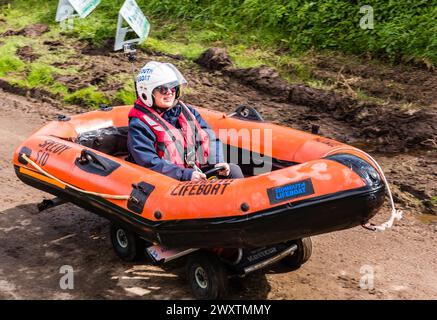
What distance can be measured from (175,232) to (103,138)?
189 centimetres

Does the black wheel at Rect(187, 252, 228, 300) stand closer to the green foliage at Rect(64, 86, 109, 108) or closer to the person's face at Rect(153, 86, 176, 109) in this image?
the person's face at Rect(153, 86, 176, 109)

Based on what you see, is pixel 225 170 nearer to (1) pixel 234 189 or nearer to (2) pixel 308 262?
(1) pixel 234 189

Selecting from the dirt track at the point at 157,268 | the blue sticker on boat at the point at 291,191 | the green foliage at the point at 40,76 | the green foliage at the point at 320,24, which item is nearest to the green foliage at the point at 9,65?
the green foliage at the point at 40,76

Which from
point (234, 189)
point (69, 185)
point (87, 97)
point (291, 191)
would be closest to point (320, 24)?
point (87, 97)

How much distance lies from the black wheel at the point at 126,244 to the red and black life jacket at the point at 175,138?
0.70m

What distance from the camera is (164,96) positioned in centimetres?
595

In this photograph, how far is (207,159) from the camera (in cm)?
623

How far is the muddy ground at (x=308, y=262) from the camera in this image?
5551 millimetres

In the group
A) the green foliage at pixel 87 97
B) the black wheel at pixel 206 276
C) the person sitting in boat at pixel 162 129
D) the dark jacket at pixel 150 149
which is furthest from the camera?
the green foliage at pixel 87 97

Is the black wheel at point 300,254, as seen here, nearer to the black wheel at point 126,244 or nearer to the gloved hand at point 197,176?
the gloved hand at point 197,176

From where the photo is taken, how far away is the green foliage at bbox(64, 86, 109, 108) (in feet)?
31.8

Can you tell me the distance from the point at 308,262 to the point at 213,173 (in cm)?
109

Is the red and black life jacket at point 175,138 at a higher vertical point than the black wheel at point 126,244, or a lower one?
higher

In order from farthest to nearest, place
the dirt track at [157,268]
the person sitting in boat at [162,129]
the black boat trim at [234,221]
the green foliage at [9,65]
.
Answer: the green foliage at [9,65] → the person sitting in boat at [162,129] → the dirt track at [157,268] → the black boat trim at [234,221]
